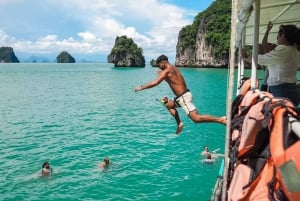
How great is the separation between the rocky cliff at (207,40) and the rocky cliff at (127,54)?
93.6 feet

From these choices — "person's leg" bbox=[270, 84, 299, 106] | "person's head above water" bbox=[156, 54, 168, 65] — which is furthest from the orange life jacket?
"person's head above water" bbox=[156, 54, 168, 65]

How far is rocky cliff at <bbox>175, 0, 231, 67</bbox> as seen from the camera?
12669 cm

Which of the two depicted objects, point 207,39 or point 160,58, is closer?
point 160,58

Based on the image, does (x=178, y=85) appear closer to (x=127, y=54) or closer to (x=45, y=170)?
(x=45, y=170)

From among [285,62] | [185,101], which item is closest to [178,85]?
[185,101]

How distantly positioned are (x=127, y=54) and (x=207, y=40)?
56815mm

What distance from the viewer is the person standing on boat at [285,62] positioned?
4.97 meters

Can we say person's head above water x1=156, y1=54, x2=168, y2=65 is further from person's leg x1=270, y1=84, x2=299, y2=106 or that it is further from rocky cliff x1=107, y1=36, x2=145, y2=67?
rocky cliff x1=107, y1=36, x2=145, y2=67

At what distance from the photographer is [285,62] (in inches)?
204

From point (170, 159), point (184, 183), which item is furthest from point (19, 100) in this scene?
point (184, 183)

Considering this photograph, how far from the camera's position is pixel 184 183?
656 inches

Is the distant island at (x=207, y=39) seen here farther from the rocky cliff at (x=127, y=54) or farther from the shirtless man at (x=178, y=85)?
the shirtless man at (x=178, y=85)

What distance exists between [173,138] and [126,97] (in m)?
28.1

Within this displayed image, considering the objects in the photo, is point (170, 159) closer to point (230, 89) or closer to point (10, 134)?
point (10, 134)
